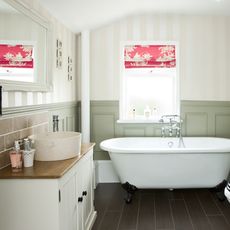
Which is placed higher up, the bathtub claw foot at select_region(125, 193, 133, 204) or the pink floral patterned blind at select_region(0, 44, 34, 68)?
A: the pink floral patterned blind at select_region(0, 44, 34, 68)

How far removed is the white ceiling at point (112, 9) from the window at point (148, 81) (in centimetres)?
49

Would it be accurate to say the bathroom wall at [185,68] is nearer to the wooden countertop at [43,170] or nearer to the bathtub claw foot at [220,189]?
the bathtub claw foot at [220,189]

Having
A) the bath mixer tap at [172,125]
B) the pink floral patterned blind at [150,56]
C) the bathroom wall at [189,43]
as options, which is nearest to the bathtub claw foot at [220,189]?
the bath mixer tap at [172,125]

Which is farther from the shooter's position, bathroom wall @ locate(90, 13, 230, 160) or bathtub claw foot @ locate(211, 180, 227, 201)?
bathroom wall @ locate(90, 13, 230, 160)

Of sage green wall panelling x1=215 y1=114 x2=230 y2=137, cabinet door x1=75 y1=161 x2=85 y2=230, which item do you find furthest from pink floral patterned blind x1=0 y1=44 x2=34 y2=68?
sage green wall panelling x1=215 y1=114 x2=230 y2=137

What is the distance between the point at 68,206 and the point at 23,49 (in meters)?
1.28

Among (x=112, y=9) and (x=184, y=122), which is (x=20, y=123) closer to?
(x=112, y=9)

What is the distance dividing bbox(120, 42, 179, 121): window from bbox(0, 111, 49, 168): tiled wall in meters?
1.90

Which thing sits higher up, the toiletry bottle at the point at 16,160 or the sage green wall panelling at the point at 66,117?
the sage green wall panelling at the point at 66,117

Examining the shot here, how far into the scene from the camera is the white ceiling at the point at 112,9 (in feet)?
10.9

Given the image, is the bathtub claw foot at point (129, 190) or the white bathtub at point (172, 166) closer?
the white bathtub at point (172, 166)

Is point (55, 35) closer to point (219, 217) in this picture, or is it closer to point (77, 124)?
point (77, 124)

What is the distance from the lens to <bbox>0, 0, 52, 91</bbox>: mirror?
2.17m

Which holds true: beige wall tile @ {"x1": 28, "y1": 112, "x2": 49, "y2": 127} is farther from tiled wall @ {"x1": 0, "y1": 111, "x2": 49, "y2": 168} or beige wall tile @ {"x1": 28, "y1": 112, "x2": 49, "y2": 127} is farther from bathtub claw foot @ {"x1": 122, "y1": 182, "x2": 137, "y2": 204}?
bathtub claw foot @ {"x1": 122, "y1": 182, "x2": 137, "y2": 204}
